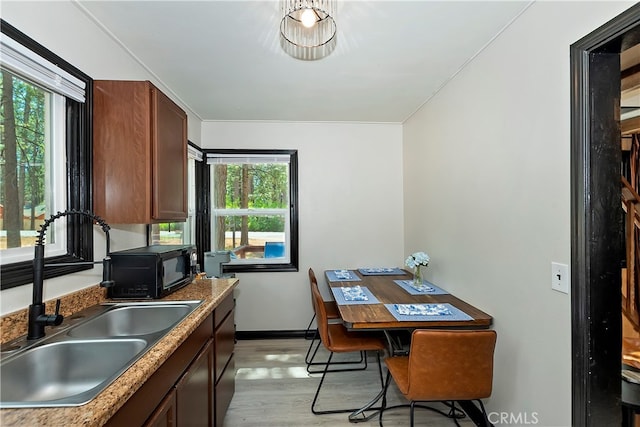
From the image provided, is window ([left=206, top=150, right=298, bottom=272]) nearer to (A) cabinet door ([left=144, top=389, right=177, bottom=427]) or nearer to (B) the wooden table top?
(B) the wooden table top

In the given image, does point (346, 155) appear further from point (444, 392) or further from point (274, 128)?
point (444, 392)

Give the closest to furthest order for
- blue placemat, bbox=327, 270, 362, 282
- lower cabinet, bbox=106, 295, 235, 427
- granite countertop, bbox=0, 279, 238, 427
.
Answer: granite countertop, bbox=0, 279, 238, 427
lower cabinet, bbox=106, 295, 235, 427
blue placemat, bbox=327, 270, 362, 282

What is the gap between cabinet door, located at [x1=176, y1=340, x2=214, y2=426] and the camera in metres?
1.30

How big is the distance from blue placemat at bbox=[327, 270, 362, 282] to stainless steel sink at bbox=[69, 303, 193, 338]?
5.15ft

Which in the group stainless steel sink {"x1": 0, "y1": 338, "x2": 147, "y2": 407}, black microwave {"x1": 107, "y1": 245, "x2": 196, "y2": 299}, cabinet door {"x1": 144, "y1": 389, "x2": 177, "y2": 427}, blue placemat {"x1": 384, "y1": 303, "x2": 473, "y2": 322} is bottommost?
cabinet door {"x1": 144, "y1": 389, "x2": 177, "y2": 427}

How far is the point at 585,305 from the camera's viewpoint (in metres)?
1.28

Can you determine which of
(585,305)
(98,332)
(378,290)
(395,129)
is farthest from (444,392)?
(395,129)

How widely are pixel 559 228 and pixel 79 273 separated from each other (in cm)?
239

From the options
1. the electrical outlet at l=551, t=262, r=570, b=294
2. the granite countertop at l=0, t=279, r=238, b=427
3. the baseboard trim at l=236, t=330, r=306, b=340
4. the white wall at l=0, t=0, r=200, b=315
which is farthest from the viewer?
the baseboard trim at l=236, t=330, r=306, b=340

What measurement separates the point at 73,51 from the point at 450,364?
253 centimetres

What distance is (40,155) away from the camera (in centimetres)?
144

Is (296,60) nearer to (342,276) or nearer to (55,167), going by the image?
(55,167)

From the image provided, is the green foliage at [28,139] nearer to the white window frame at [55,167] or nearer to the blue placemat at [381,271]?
the white window frame at [55,167]

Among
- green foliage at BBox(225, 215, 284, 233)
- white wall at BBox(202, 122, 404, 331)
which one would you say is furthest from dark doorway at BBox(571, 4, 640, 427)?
green foliage at BBox(225, 215, 284, 233)
